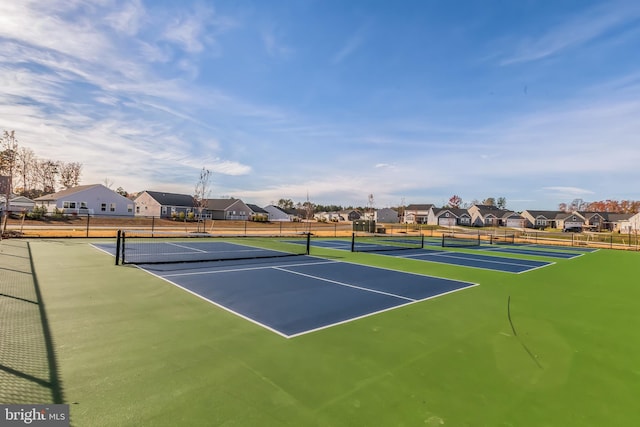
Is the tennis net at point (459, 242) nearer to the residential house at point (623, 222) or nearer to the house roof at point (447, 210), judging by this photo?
the house roof at point (447, 210)

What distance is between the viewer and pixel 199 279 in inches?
358

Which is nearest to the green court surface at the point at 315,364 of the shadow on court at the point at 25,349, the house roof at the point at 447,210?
the shadow on court at the point at 25,349

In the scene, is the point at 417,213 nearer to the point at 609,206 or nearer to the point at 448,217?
the point at 448,217

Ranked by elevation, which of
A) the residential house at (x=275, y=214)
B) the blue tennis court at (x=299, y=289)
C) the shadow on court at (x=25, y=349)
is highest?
the residential house at (x=275, y=214)

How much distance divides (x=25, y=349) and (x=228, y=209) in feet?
197

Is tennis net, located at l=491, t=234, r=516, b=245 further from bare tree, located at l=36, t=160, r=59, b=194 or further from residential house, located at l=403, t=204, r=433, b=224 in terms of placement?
bare tree, located at l=36, t=160, r=59, b=194

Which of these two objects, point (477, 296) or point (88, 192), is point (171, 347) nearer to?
point (477, 296)

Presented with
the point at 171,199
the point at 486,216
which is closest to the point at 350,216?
the point at 486,216

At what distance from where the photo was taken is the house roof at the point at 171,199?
55656 millimetres

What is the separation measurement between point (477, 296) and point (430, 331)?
12.0 ft

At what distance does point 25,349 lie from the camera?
13.6 feet

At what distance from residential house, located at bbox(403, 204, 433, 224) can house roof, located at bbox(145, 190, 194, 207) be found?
188 ft

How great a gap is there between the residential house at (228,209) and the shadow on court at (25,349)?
183 ft

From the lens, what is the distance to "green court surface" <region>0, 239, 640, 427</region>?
10.1 feet
